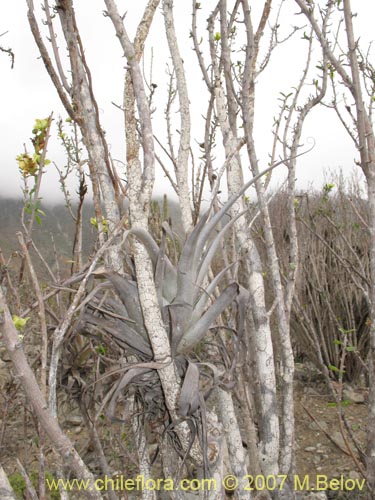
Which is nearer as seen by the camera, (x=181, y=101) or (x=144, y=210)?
(x=144, y=210)

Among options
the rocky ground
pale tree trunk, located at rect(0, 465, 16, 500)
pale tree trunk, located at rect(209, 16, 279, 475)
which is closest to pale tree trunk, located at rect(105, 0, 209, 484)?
pale tree trunk, located at rect(0, 465, 16, 500)

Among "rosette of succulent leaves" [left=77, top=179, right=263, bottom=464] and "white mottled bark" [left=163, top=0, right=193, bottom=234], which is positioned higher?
"white mottled bark" [left=163, top=0, right=193, bottom=234]

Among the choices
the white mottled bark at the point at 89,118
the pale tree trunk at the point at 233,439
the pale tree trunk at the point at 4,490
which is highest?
the white mottled bark at the point at 89,118

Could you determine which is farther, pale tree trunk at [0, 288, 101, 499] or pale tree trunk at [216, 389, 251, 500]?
pale tree trunk at [216, 389, 251, 500]

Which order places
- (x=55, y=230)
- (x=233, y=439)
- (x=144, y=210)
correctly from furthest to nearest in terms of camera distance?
(x=55, y=230) < (x=233, y=439) < (x=144, y=210)

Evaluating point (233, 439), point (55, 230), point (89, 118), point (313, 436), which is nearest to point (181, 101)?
point (89, 118)

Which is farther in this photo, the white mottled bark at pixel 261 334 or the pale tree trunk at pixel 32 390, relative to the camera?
the white mottled bark at pixel 261 334

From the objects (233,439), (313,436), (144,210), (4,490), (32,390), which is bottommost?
(313,436)

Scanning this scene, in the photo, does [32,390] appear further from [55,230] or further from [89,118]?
[55,230]

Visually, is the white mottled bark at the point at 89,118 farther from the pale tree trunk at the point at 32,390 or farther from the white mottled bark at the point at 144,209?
the pale tree trunk at the point at 32,390

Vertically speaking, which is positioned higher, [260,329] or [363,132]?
[363,132]

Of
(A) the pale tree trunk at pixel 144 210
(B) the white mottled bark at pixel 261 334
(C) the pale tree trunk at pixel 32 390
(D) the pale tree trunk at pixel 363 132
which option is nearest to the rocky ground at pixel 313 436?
(D) the pale tree trunk at pixel 363 132

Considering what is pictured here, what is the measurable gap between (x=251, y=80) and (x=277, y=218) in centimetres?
371

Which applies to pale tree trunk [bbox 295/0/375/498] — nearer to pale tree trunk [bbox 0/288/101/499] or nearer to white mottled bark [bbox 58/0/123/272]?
white mottled bark [bbox 58/0/123/272]
